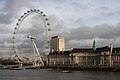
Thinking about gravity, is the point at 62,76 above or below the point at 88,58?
below

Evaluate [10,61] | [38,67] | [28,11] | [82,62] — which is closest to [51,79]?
[28,11]

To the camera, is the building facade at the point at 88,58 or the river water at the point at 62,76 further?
the building facade at the point at 88,58

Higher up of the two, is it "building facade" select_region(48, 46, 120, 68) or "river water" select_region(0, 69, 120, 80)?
"building facade" select_region(48, 46, 120, 68)

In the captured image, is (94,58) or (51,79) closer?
(51,79)

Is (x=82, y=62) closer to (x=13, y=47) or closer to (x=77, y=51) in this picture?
(x=77, y=51)

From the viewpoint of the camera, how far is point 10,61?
16375cm

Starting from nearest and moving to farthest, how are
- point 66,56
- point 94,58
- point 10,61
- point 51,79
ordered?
point 51,79 → point 94,58 → point 66,56 → point 10,61

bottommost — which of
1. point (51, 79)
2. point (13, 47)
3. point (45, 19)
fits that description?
point (51, 79)

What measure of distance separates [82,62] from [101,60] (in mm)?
12463

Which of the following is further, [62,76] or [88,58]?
[88,58]

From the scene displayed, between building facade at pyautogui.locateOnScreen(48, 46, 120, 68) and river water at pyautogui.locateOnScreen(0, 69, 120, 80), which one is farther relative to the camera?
building facade at pyautogui.locateOnScreen(48, 46, 120, 68)

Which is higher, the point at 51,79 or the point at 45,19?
the point at 45,19

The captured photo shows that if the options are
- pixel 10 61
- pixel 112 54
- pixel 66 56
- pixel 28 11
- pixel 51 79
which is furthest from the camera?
pixel 10 61

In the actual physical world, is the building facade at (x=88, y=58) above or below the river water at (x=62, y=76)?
above
